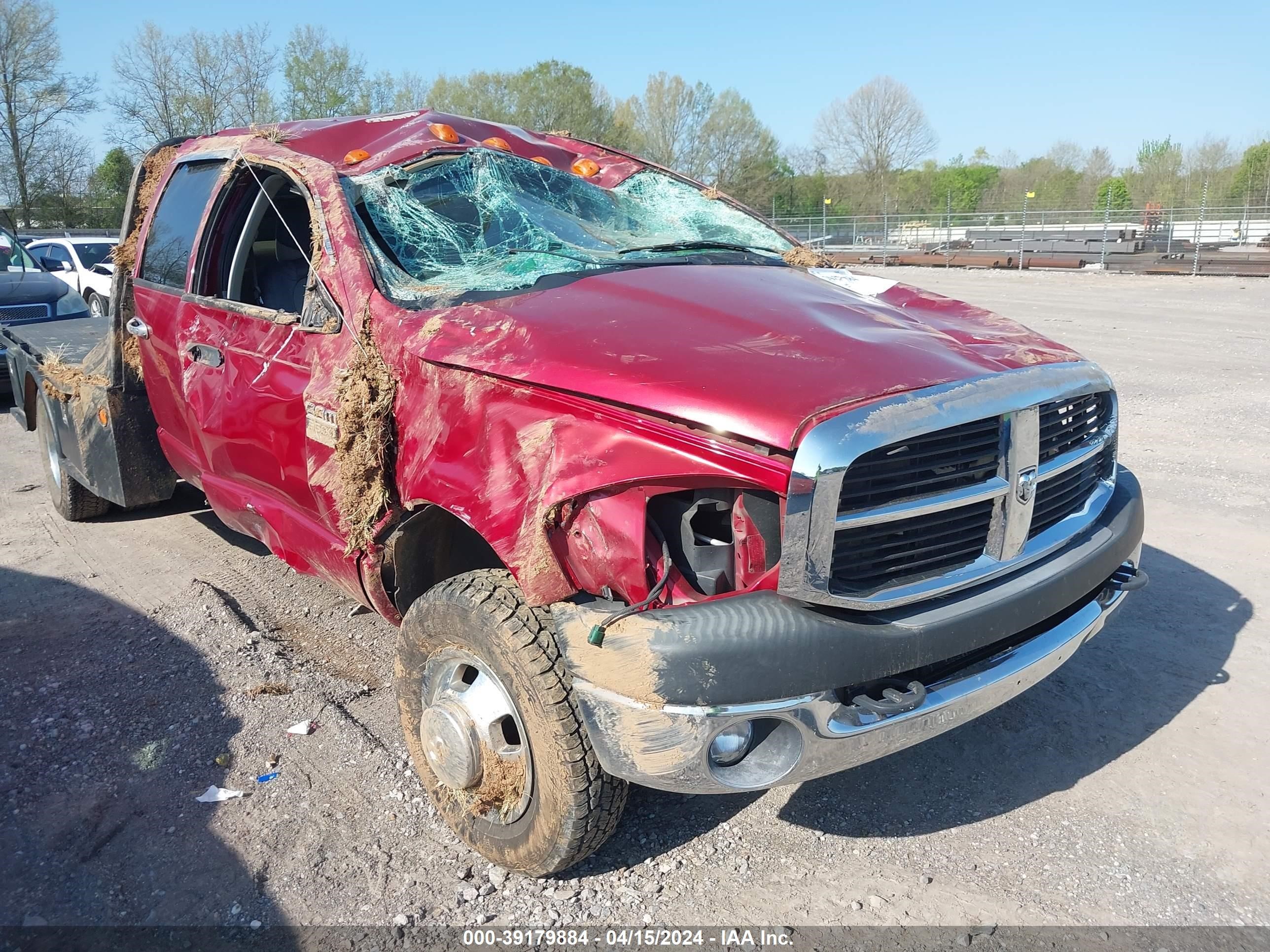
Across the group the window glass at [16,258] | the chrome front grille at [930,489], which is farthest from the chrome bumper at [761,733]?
the window glass at [16,258]

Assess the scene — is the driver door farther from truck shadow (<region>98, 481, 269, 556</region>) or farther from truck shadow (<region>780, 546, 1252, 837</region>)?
truck shadow (<region>780, 546, 1252, 837</region>)

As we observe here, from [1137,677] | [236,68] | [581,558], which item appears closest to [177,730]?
[581,558]

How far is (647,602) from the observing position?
89.9 inches

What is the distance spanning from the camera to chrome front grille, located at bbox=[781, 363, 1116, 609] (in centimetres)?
212

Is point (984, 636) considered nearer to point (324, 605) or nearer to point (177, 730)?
point (177, 730)

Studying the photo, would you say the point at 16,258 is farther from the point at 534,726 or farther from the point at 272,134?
the point at 534,726

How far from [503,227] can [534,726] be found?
1.81m

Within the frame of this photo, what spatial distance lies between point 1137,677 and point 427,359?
301 centimetres

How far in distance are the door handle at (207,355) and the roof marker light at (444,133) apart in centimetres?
119

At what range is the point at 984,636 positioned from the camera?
246cm

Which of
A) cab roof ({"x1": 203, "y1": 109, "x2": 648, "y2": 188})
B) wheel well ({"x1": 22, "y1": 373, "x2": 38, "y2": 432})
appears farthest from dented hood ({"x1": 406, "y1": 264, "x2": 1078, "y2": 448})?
wheel well ({"x1": 22, "y1": 373, "x2": 38, "y2": 432})

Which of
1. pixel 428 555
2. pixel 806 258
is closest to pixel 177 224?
pixel 428 555

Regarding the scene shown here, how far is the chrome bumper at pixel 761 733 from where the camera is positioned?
220 cm

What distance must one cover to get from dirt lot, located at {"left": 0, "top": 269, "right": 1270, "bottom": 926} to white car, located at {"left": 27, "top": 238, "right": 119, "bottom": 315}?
10.1 meters
